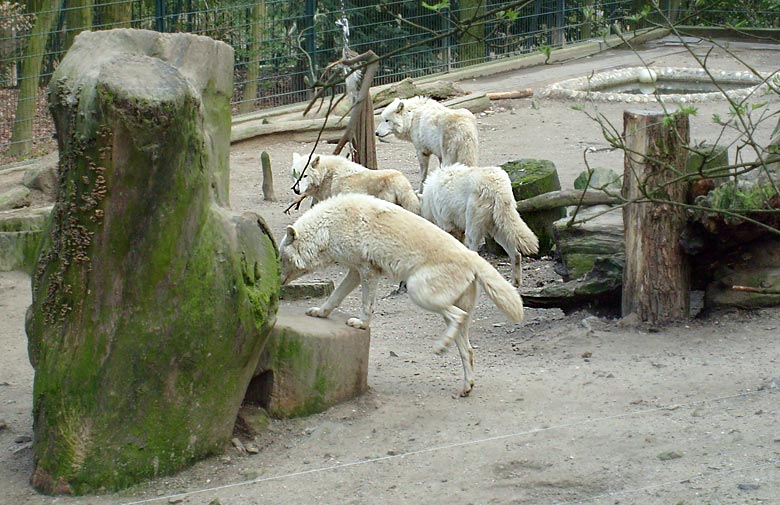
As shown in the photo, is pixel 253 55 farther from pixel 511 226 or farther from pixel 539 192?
pixel 511 226

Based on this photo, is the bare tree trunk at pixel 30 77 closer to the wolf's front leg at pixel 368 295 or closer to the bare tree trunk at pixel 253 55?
the bare tree trunk at pixel 253 55

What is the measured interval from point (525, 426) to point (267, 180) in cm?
710

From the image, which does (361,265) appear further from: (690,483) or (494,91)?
(494,91)

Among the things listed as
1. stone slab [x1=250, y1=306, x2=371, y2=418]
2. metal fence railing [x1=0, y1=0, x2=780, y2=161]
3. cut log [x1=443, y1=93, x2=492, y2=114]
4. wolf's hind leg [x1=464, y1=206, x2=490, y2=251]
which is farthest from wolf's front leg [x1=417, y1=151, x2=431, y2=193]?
stone slab [x1=250, y1=306, x2=371, y2=418]

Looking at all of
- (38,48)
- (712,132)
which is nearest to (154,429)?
(38,48)

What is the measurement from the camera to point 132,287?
4.71 meters

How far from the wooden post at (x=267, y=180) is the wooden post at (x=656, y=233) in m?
5.63

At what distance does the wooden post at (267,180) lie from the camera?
11679 millimetres

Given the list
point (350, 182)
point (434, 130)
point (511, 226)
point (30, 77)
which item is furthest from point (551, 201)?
point (30, 77)

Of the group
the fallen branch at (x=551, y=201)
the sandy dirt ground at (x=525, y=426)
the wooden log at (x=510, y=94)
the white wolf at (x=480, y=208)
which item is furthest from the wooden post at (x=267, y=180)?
the wooden log at (x=510, y=94)

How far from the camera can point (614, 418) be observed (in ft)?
17.6

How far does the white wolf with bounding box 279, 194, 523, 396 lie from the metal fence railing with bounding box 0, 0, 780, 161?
5.46 m

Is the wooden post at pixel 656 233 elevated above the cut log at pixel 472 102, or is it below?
below

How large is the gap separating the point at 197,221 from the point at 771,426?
10.2 feet
